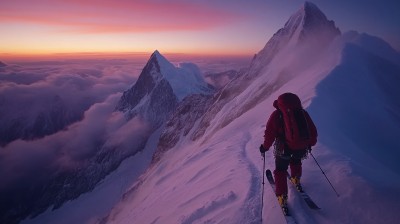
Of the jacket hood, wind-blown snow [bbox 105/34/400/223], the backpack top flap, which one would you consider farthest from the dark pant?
the jacket hood

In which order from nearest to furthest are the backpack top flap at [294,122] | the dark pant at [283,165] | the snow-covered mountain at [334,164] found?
the backpack top flap at [294,122] → the snow-covered mountain at [334,164] → the dark pant at [283,165]

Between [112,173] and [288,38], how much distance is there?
389ft

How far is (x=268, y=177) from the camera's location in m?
10.0

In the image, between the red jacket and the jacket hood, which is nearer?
the jacket hood

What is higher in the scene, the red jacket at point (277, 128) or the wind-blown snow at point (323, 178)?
the red jacket at point (277, 128)

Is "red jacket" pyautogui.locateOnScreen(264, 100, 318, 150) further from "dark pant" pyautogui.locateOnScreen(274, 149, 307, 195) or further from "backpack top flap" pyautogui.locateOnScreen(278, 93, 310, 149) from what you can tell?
"dark pant" pyautogui.locateOnScreen(274, 149, 307, 195)

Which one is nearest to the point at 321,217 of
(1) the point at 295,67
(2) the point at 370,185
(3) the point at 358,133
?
(2) the point at 370,185

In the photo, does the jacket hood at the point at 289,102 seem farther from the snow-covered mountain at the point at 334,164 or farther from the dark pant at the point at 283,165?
the snow-covered mountain at the point at 334,164

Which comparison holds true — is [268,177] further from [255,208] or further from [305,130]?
[305,130]

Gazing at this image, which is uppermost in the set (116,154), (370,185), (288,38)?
(288,38)

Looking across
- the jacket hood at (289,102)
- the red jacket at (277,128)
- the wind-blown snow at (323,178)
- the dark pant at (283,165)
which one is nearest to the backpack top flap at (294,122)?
the jacket hood at (289,102)

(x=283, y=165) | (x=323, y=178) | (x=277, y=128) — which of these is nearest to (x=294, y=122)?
(x=277, y=128)

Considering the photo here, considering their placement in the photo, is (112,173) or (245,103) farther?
(112,173)

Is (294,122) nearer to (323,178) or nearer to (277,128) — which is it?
(277,128)
